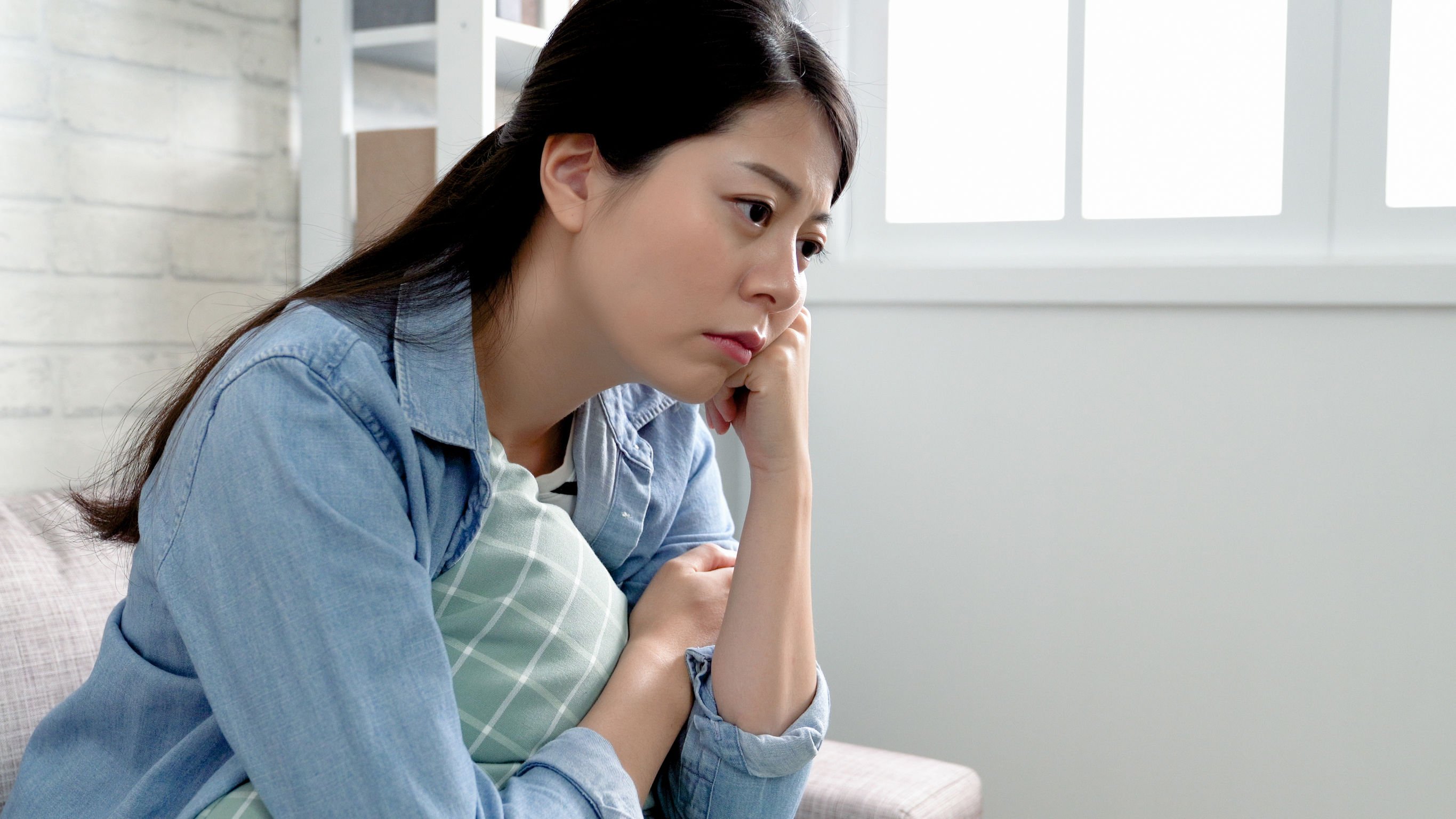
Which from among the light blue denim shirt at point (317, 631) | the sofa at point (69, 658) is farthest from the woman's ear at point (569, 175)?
the sofa at point (69, 658)

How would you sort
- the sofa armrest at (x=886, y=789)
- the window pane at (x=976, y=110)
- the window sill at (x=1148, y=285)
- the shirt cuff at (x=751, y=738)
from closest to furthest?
the shirt cuff at (x=751, y=738), the sofa armrest at (x=886, y=789), the window sill at (x=1148, y=285), the window pane at (x=976, y=110)

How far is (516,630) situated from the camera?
3.27 ft

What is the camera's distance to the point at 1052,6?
2.14 metres

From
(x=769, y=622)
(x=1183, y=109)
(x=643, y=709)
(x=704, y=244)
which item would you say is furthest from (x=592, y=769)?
(x=1183, y=109)

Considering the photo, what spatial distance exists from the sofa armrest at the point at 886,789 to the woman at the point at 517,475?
243 millimetres

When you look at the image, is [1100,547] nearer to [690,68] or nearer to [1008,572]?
[1008,572]

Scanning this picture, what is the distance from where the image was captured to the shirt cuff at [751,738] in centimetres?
109

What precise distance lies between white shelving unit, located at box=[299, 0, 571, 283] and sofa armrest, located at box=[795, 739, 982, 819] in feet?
3.45

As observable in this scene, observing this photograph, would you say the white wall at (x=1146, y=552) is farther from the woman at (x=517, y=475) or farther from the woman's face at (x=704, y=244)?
the woman's face at (x=704, y=244)

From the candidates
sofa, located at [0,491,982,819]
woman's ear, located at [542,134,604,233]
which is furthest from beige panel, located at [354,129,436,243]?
woman's ear, located at [542,134,604,233]

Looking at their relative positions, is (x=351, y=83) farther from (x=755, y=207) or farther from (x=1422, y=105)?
(x=1422, y=105)

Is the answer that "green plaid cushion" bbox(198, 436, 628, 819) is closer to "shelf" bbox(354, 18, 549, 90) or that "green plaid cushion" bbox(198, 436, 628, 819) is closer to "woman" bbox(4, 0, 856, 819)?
"woman" bbox(4, 0, 856, 819)

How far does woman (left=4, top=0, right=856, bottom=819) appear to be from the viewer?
31.8 inches

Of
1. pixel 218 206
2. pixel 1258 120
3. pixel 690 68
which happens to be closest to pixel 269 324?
pixel 690 68
